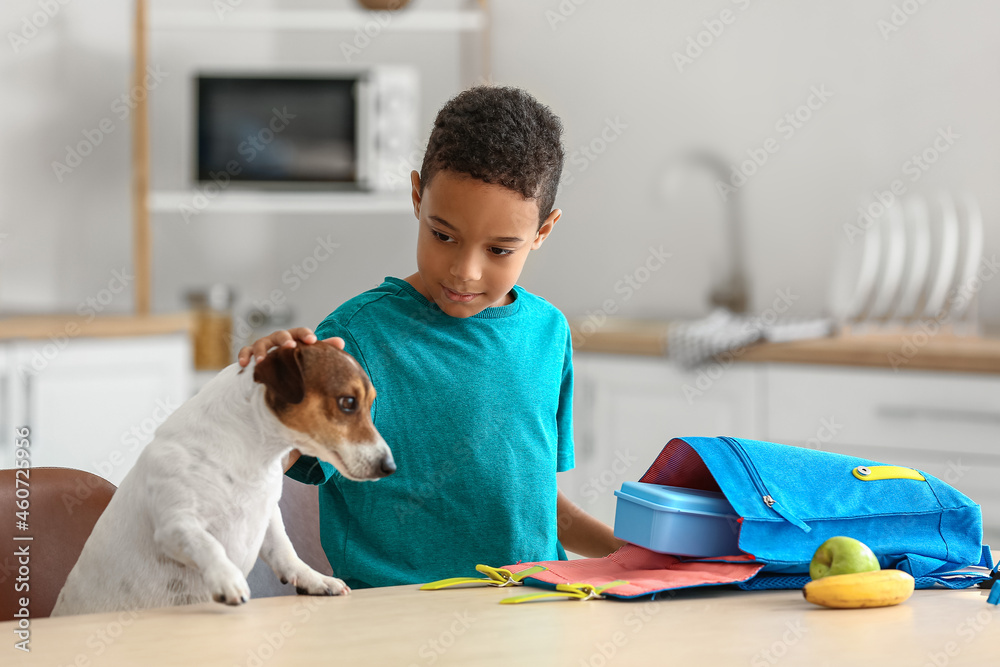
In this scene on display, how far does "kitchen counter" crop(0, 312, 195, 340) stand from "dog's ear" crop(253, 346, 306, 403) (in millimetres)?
1810

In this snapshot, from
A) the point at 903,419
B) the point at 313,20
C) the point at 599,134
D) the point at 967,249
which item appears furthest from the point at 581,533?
the point at 313,20

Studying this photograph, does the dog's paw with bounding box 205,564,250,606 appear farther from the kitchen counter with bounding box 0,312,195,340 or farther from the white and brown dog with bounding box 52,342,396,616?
the kitchen counter with bounding box 0,312,195,340

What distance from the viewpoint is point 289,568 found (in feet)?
3.03

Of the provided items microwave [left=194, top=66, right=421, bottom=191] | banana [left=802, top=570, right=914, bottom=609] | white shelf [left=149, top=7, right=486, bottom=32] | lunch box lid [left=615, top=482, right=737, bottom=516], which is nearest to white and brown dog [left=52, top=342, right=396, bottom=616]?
lunch box lid [left=615, top=482, right=737, bottom=516]

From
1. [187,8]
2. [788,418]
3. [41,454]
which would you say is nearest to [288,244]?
[187,8]

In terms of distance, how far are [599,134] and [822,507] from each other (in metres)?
2.52

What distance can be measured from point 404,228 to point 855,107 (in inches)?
58.7

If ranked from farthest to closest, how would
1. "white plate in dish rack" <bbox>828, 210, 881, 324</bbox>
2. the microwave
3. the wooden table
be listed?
the microwave → "white plate in dish rack" <bbox>828, 210, 881, 324</bbox> → the wooden table

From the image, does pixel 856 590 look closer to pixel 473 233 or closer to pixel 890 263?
pixel 473 233

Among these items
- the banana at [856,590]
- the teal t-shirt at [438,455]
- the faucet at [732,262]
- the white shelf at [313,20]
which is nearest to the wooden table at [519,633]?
the banana at [856,590]

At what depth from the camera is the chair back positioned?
3.46 feet

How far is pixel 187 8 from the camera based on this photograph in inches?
128

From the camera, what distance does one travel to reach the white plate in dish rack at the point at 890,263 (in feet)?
8.86

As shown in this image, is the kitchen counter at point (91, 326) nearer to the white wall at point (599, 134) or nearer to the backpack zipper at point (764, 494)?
the white wall at point (599, 134)
